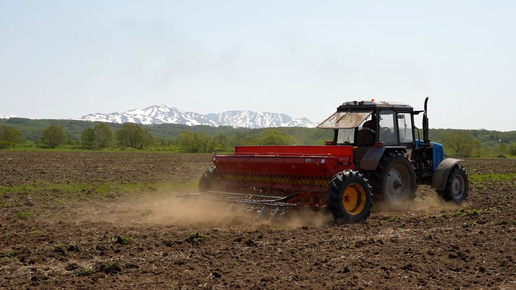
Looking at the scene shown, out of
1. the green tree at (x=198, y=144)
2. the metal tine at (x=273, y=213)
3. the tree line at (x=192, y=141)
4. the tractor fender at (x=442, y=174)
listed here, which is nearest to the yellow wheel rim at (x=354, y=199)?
the metal tine at (x=273, y=213)

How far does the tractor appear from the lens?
10.6m

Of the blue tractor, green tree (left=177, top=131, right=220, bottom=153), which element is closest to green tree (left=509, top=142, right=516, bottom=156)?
green tree (left=177, top=131, right=220, bottom=153)

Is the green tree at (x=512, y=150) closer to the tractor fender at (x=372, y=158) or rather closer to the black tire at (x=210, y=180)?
the tractor fender at (x=372, y=158)

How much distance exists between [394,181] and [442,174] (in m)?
1.85

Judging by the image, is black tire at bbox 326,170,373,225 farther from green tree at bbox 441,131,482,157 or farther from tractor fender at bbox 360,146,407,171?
green tree at bbox 441,131,482,157

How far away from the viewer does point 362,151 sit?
11844 mm

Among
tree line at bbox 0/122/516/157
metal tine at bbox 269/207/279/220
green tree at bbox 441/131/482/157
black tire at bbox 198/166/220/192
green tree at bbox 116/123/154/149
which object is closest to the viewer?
metal tine at bbox 269/207/279/220

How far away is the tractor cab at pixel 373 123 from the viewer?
12.0 m

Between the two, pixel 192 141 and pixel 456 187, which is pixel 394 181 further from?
pixel 192 141

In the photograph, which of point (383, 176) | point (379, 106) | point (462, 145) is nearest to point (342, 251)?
point (383, 176)

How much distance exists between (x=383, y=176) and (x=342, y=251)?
408cm

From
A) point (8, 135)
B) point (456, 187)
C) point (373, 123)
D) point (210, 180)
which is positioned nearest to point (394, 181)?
point (373, 123)

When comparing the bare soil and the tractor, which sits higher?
the tractor

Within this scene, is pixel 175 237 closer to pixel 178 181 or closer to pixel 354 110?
pixel 354 110
